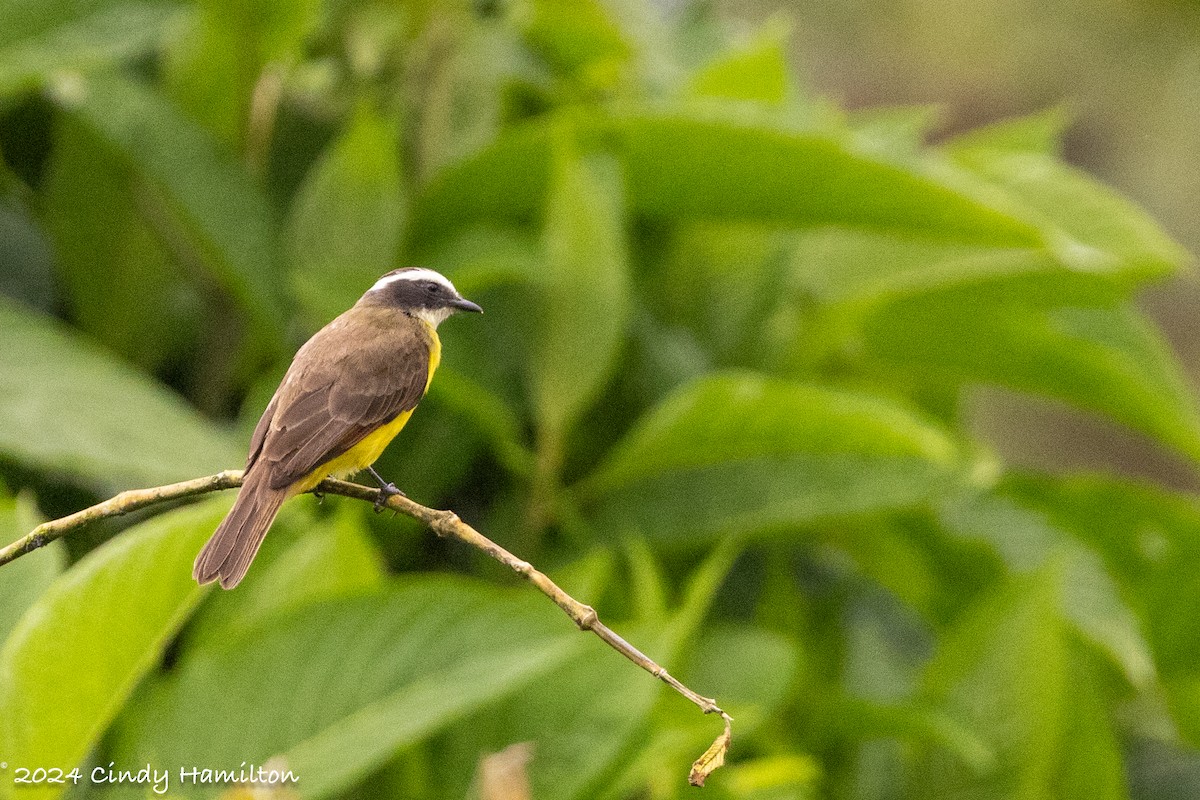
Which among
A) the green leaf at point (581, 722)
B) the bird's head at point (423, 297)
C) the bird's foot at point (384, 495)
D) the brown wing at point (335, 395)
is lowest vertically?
the green leaf at point (581, 722)

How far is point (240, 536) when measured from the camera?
508 millimetres

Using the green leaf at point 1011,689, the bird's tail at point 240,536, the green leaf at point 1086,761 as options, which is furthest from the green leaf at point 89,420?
the green leaf at point 1086,761

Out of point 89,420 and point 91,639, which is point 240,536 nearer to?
point 91,639

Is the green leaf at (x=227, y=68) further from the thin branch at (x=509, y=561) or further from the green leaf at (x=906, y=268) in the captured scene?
the thin branch at (x=509, y=561)

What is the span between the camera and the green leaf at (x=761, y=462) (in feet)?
4.77

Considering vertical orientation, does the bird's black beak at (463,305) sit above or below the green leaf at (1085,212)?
above

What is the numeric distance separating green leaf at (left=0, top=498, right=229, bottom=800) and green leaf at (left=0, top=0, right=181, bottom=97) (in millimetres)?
605

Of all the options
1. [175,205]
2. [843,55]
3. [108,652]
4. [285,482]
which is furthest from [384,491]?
[843,55]

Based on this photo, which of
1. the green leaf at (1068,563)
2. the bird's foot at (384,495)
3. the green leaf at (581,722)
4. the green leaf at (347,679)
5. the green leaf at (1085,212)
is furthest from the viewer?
the green leaf at (1085,212)

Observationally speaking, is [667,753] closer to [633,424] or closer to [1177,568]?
[633,424]

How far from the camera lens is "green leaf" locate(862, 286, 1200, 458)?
197cm

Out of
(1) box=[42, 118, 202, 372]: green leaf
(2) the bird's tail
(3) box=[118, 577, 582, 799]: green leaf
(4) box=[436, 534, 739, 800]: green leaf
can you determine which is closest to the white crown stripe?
(2) the bird's tail

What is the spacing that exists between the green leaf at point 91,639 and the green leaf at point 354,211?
67 cm

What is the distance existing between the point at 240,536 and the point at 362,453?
0.58 ft
